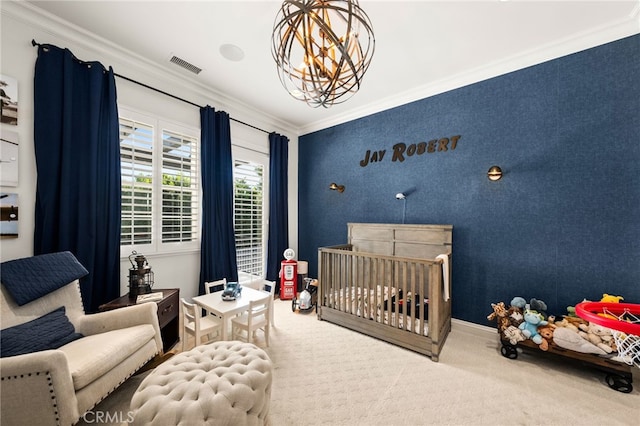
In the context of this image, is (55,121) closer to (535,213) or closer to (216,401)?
(216,401)

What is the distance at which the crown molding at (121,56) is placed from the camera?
210cm

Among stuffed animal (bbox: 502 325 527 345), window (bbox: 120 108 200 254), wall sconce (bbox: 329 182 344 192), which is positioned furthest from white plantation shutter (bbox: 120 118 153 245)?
stuffed animal (bbox: 502 325 527 345)

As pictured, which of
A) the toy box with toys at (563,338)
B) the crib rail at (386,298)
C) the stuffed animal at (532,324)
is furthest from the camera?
the crib rail at (386,298)

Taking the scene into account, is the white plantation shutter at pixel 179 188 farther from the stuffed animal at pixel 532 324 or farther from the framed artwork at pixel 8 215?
the stuffed animal at pixel 532 324

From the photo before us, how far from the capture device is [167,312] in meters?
2.43

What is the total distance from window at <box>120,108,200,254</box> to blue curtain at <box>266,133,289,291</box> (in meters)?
1.27

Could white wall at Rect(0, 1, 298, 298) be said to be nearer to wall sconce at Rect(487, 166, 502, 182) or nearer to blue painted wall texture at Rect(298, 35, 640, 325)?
blue painted wall texture at Rect(298, 35, 640, 325)

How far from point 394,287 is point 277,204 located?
248 centimetres

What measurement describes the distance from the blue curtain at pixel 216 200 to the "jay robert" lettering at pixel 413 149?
2091 millimetres

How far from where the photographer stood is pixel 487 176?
9.47ft

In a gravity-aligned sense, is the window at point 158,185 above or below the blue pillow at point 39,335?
above

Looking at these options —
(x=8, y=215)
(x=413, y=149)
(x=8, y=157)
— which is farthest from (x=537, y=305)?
(x=8, y=157)

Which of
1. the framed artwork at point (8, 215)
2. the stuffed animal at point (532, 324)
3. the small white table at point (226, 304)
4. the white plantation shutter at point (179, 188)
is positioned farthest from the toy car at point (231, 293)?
the stuffed animal at point (532, 324)

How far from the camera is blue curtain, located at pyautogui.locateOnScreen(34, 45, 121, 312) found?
217 cm
